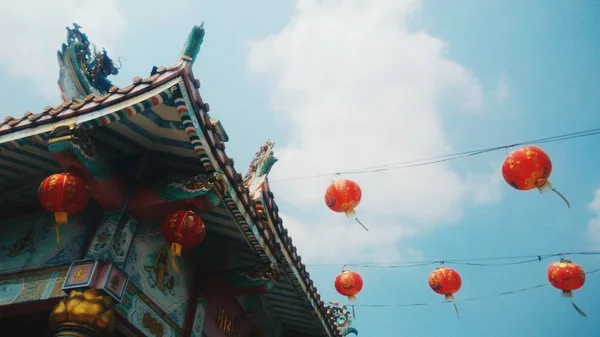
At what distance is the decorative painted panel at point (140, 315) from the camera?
4.83 m

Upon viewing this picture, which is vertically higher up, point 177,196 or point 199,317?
point 177,196

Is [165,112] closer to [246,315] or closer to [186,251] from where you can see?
[186,251]

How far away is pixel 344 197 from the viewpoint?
8750 millimetres

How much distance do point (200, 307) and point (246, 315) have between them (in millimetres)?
1514

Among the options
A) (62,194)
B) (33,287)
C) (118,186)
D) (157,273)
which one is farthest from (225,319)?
(62,194)

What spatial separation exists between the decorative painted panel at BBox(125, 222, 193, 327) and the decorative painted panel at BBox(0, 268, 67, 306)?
2.60ft

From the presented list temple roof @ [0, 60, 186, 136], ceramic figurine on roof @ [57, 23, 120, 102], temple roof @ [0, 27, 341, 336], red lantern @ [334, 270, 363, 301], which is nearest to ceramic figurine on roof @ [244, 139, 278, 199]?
temple roof @ [0, 27, 341, 336]

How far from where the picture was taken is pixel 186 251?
20.7 ft

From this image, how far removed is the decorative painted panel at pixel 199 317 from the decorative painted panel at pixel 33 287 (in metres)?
1.97

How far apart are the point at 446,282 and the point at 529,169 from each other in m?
4.33

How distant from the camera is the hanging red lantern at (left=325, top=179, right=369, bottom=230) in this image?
8.77m

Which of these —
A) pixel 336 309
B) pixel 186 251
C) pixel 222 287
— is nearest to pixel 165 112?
pixel 186 251

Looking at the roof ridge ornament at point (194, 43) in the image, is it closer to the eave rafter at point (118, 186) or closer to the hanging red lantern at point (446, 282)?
the eave rafter at point (118, 186)

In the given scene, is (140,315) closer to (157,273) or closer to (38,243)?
(157,273)
